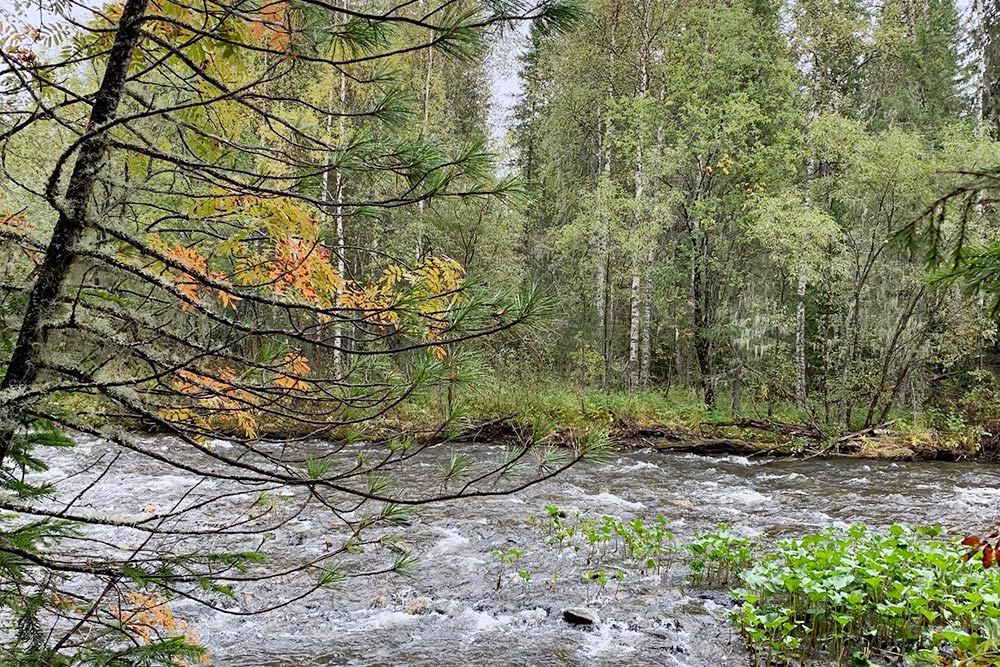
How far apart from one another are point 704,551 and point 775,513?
9.81 feet

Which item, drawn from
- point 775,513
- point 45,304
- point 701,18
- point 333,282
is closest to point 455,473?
point 45,304

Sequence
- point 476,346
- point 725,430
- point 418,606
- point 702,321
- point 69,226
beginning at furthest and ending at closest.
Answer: point 702,321, point 725,430, point 476,346, point 418,606, point 69,226

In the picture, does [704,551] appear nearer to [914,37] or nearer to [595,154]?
[595,154]

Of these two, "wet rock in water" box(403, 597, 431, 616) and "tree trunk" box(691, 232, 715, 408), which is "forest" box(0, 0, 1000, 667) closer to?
"wet rock in water" box(403, 597, 431, 616)

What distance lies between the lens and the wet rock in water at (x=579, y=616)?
4.75 m

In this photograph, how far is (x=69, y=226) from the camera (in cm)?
168

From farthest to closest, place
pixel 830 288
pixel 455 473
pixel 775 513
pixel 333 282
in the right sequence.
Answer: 1. pixel 830 288
2. pixel 775 513
3. pixel 333 282
4. pixel 455 473

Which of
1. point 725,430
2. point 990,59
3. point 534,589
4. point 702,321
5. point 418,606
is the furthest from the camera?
point 990,59

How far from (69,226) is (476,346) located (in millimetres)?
5005

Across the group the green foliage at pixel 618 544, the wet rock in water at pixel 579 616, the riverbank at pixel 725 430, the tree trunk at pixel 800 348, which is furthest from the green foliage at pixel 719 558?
the tree trunk at pixel 800 348

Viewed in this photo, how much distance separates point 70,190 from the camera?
5.57ft

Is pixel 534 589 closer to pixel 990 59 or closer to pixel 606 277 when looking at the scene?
pixel 606 277

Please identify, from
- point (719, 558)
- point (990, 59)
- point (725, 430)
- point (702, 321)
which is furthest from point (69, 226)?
point (990, 59)

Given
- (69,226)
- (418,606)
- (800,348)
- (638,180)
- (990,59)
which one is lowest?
(418,606)
